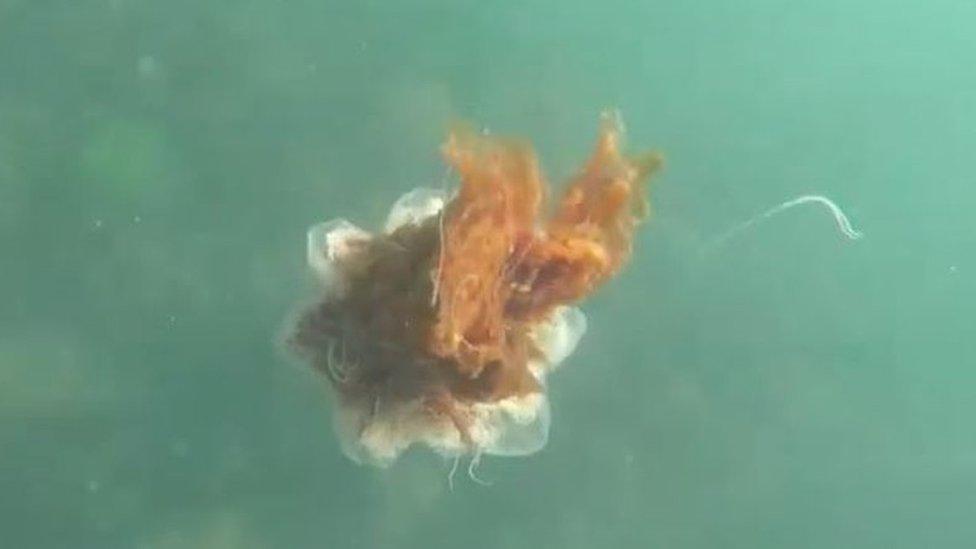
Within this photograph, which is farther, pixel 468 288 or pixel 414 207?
pixel 414 207

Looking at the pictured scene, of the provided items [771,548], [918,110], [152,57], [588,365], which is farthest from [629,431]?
[152,57]

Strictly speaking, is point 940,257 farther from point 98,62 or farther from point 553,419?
point 98,62

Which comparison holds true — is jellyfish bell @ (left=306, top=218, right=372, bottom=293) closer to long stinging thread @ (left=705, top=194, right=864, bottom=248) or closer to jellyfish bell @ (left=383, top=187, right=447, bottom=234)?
jellyfish bell @ (left=383, top=187, right=447, bottom=234)

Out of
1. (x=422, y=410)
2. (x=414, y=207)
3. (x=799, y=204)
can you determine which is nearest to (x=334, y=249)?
(x=414, y=207)

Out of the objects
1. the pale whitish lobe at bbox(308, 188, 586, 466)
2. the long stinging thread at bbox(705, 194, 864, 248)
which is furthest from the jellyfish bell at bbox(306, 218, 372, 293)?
the long stinging thread at bbox(705, 194, 864, 248)

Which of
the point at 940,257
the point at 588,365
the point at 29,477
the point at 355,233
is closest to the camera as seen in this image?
the point at 355,233

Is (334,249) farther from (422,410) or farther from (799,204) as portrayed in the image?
(799,204)
